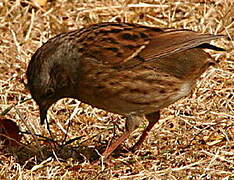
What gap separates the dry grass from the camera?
5516 millimetres

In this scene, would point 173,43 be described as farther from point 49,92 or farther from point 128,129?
point 49,92

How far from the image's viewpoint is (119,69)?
17.6 ft

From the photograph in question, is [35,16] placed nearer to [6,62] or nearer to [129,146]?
[6,62]

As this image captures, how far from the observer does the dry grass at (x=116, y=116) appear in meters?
5.52

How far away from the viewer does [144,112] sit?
5535 millimetres

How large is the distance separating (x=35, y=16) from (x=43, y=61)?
3.27m

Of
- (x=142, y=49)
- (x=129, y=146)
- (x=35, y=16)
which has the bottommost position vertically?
(x=129, y=146)

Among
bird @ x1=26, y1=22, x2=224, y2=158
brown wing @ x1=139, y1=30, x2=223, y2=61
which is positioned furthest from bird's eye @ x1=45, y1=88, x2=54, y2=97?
brown wing @ x1=139, y1=30, x2=223, y2=61

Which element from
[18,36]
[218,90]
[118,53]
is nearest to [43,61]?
[118,53]

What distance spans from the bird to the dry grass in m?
0.41

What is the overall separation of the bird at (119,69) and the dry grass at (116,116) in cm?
41

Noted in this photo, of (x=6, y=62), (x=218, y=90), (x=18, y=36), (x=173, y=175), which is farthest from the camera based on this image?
(x=18, y=36)

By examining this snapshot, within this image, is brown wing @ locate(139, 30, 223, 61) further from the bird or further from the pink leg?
the pink leg

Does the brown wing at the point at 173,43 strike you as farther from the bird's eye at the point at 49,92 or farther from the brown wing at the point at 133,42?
the bird's eye at the point at 49,92
